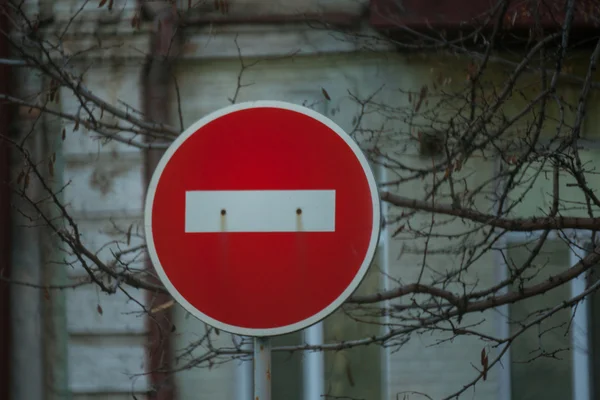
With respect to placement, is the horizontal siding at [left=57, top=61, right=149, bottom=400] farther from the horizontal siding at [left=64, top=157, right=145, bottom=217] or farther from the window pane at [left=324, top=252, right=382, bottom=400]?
the window pane at [left=324, top=252, right=382, bottom=400]

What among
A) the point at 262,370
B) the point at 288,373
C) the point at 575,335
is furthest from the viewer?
the point at 288,373

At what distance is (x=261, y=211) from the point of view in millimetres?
2484

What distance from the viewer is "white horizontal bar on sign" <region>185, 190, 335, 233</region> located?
2475 millimetres

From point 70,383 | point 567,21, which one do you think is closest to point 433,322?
point 567,21

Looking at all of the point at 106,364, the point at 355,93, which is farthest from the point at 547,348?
the point at 106,364

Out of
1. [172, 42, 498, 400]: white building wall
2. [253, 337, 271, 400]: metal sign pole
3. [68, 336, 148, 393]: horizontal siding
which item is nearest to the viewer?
[253, 337, 271, 400]: metal sign pole

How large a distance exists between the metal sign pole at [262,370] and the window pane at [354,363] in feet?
8.99

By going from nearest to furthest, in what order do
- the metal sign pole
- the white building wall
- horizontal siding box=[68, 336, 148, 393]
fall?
the metal sign pole → the white building wall → horizontal siding box=[68, 336, 148, 393]

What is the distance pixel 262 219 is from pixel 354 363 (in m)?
2.91

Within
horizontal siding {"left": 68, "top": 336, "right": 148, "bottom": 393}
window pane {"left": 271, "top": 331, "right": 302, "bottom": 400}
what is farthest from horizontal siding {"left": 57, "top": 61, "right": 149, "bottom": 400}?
window pane {"left": 271, "top": 331, "right": 302, "bottom": 400}

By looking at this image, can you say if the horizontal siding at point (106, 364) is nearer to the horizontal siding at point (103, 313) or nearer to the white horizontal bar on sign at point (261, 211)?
the horizontal siding at point (103, 313)

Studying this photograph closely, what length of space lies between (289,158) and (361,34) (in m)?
2.66

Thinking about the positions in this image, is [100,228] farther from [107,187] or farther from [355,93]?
[355,93]

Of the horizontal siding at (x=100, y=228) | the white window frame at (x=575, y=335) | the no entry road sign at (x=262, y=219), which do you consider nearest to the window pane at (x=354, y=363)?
the white window frame at (x=575, y=335)
